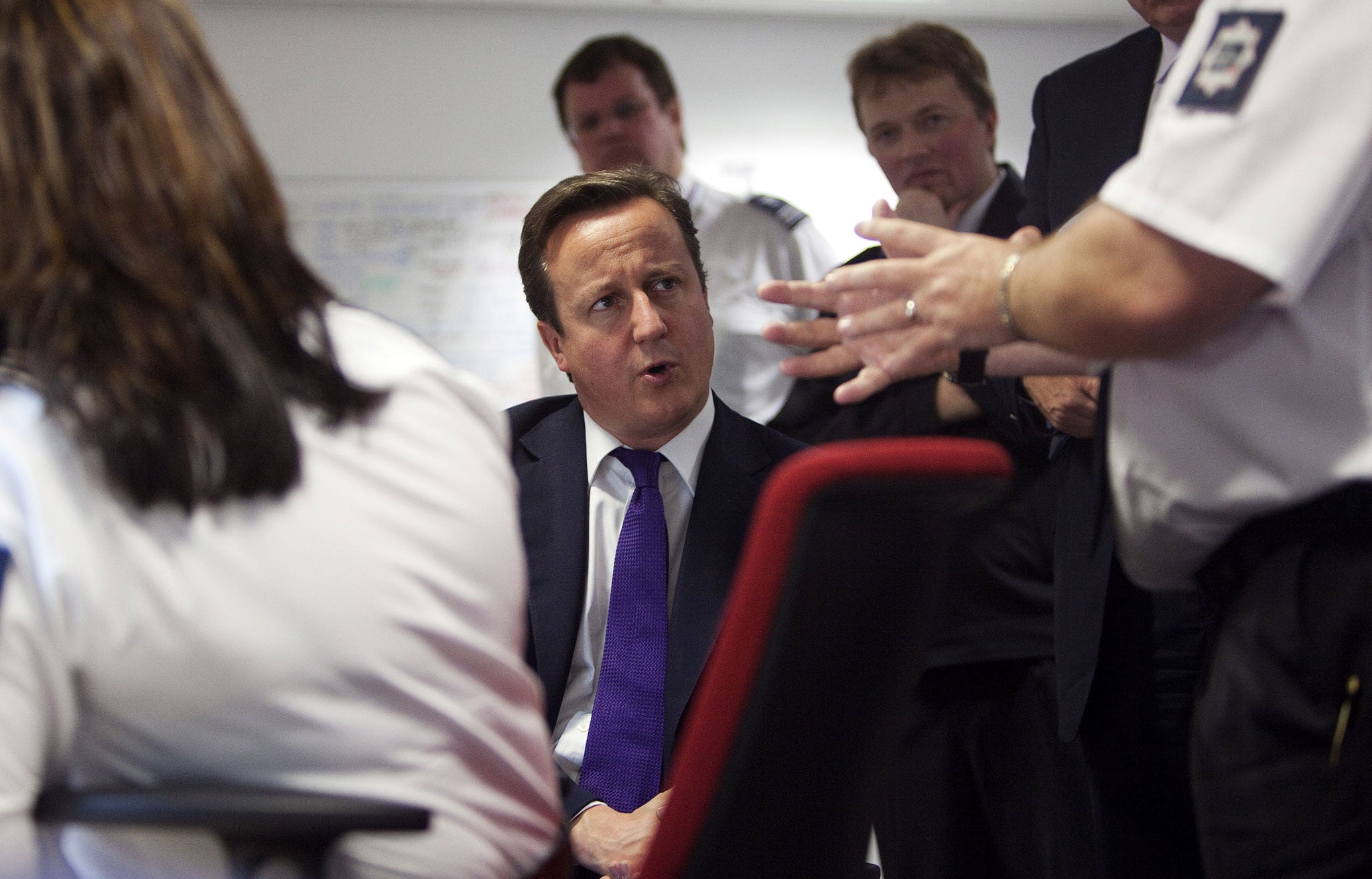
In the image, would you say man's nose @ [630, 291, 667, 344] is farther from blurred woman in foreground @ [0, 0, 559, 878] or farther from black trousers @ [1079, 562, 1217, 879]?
blurred woman in foreground @ [0, 0, 559, 878]

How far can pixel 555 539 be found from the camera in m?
1.61

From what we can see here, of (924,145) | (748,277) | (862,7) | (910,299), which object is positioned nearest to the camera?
(910,299)

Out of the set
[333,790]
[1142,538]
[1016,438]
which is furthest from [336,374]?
[1016,438]

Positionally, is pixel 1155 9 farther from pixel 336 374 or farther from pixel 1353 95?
pixel 336 374

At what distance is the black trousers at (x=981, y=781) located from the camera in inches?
73.1

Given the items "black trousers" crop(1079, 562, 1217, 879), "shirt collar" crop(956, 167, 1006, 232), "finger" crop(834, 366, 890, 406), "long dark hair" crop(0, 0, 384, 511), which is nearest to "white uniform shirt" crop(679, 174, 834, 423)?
"shirt collar" crop(956, 167, 1006, 232)

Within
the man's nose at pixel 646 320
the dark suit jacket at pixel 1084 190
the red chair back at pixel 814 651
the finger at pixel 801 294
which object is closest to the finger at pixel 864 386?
the finger at pixel 801 294

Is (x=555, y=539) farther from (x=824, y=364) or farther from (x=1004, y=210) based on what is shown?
(x=1004, y=210)

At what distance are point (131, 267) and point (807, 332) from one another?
78 centimetres

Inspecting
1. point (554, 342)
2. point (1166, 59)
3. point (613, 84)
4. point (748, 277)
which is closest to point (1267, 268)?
point (1166, 59)

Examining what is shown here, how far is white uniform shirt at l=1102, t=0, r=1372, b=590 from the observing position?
829 millimetres

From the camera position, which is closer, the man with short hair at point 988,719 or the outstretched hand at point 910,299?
the outstretched hand at point 910,299

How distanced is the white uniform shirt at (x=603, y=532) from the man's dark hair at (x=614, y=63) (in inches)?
59.1

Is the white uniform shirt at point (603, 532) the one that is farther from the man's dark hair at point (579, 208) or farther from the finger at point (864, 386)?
the finger at point (864, 386)
